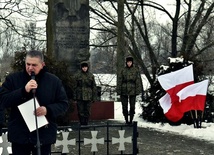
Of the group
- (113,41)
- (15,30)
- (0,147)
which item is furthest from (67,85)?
(113,41)

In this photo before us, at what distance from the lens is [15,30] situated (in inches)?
756

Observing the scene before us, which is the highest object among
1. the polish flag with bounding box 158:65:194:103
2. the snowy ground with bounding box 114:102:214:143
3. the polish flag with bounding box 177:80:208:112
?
the polish flag with bounding box 158:65:194:103

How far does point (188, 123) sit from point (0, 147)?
655 centimetres

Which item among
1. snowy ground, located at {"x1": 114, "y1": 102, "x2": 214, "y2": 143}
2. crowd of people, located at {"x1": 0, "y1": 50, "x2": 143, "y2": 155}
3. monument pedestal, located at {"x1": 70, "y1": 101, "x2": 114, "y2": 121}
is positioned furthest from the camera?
monument pedestal, located at {"x1": 70, "y1": 101, "x2": 114, "y2": 121}

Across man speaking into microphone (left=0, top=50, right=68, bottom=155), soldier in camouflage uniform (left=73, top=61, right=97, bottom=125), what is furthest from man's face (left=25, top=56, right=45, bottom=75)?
soldier in camouflage uniform (left=73, top=61, right=97, bottom=125)

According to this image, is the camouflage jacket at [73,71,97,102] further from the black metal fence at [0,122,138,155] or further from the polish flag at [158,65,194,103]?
the polish flag at [158,65,194,103]

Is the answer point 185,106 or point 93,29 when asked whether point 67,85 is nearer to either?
point 185,106

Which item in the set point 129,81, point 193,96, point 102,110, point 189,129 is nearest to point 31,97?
point 193,96

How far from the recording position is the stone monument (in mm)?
12070

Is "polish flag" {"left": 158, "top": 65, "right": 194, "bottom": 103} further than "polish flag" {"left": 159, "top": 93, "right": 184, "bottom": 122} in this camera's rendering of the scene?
Yes

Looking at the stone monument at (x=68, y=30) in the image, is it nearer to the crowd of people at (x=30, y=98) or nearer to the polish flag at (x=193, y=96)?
the polish flag at (x=193, y=96)

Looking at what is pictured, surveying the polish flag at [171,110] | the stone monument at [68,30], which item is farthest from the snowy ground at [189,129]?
the stone monument at [68,30]

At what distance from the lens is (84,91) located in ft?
31.9

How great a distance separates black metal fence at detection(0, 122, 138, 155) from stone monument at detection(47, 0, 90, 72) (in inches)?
122
